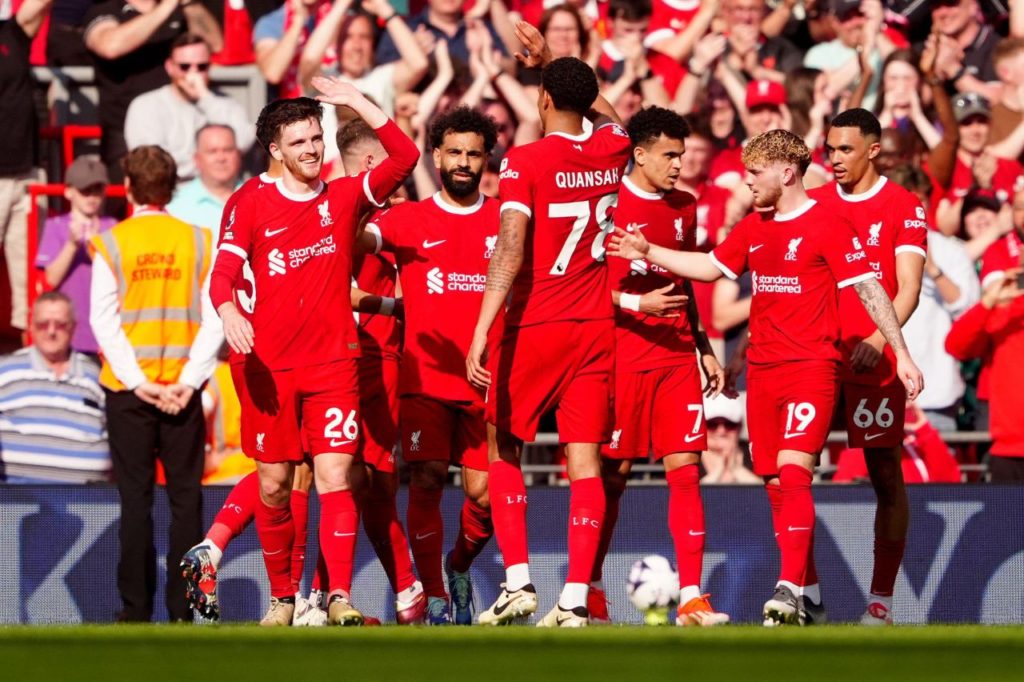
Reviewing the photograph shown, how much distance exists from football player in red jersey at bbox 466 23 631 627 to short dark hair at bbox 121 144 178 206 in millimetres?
2840

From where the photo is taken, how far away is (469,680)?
21.8ft

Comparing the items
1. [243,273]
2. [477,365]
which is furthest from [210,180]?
[477,365]

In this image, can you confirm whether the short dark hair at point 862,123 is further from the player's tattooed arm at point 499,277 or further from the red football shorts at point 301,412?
the red football shorts at point 301,412

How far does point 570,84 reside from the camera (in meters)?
9.19

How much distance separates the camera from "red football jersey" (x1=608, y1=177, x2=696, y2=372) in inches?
401

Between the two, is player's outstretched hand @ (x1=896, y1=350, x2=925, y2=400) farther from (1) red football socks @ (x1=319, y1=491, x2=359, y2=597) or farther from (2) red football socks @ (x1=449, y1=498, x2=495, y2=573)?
(1) red football socks @ (x1=319, y1=491, x2=359, y2=597)

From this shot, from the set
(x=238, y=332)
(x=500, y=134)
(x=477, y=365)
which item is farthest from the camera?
(x=500, y=134)

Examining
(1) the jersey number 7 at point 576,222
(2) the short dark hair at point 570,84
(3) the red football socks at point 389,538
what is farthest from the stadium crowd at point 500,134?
(2) the short dark hair at point 570,84

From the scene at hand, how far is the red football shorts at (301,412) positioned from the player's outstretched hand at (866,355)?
9.52 feet

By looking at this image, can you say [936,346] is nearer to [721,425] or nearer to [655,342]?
[721,425]

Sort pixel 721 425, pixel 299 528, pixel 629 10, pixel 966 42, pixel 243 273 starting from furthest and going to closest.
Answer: pixel 966 42 < pixel 629 10 < pixel 721 425 < pixel 299 528 < pixel 243 273

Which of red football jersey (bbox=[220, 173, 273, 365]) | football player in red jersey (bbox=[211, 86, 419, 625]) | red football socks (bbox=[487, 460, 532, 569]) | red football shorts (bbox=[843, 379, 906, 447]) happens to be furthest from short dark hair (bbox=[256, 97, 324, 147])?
red football shorts (bbox=[843, 379, 906, 447])

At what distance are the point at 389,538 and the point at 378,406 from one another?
78cm

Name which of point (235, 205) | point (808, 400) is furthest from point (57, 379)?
point (808, 400)
